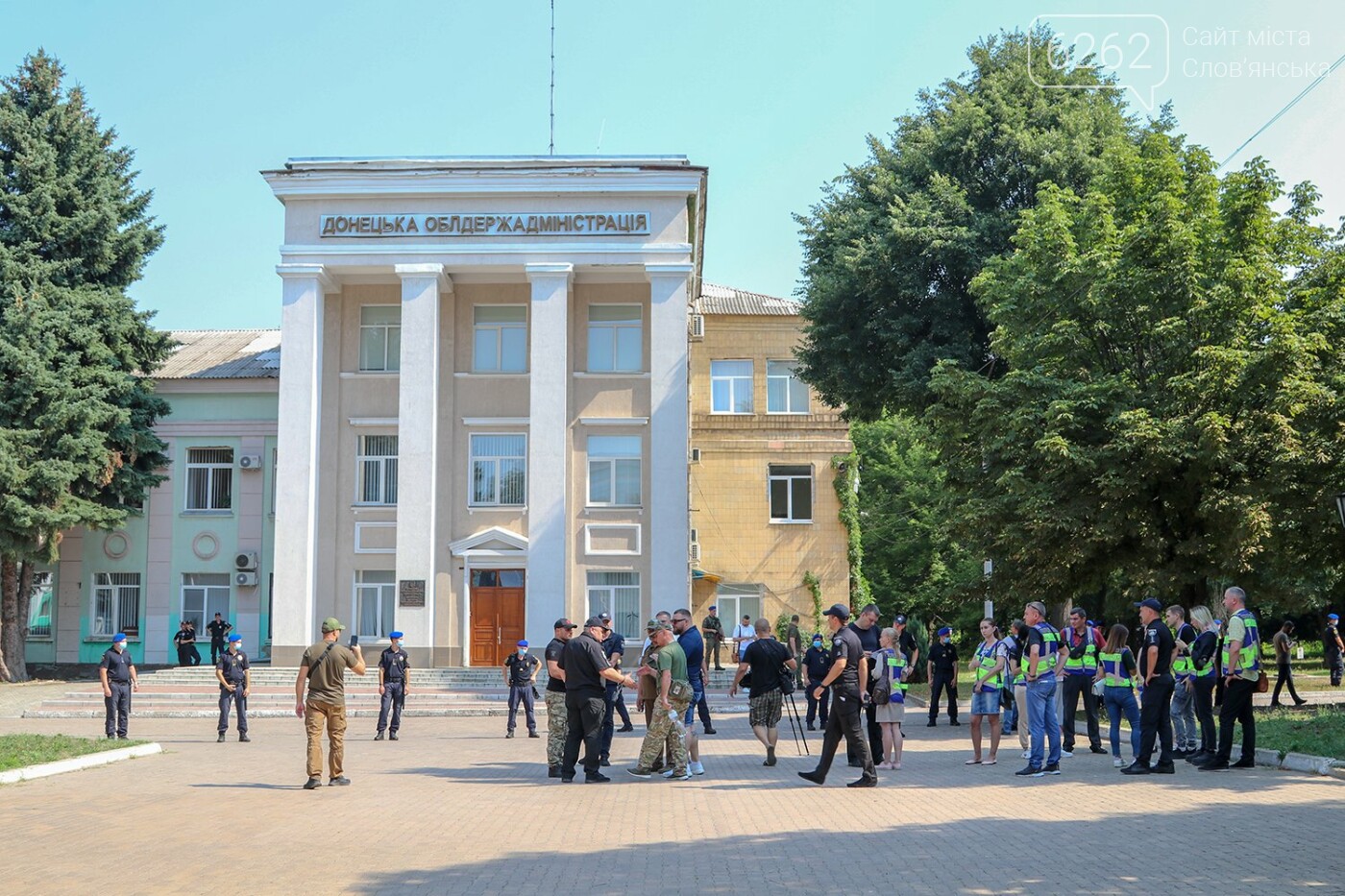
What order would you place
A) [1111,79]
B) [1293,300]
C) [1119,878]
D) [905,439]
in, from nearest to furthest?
[1119,878] → [1293,300] → [1111,79] → [905,439]

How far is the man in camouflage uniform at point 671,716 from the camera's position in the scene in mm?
15117

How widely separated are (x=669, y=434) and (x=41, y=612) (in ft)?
69.6

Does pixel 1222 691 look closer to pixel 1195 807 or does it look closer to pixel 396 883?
pixel 1195 807

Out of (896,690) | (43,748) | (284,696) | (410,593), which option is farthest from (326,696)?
(410,593)

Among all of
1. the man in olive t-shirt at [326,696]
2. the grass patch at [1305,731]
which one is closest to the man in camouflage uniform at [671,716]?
the man in olive t-shirt at [326,696]

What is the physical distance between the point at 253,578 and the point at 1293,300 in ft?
98.1

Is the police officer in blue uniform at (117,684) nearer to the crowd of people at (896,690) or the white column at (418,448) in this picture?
the crowd of people at (896,690)

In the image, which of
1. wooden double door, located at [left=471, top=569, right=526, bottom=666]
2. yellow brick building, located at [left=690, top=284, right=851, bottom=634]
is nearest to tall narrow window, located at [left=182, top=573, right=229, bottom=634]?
wooden double door, located at [left=471, top=569, right=526, bottom=666]

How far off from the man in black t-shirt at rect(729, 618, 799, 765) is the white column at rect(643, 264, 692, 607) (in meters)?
18.4

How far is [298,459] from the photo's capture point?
3556 cm

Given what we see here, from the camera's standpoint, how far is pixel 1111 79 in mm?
34562

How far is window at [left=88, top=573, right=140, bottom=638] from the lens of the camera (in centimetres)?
4031

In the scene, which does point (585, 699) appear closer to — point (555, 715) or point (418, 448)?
point (555, 715)

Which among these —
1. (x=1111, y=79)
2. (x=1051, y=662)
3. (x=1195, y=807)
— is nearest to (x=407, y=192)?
(x=1111, y=79)
